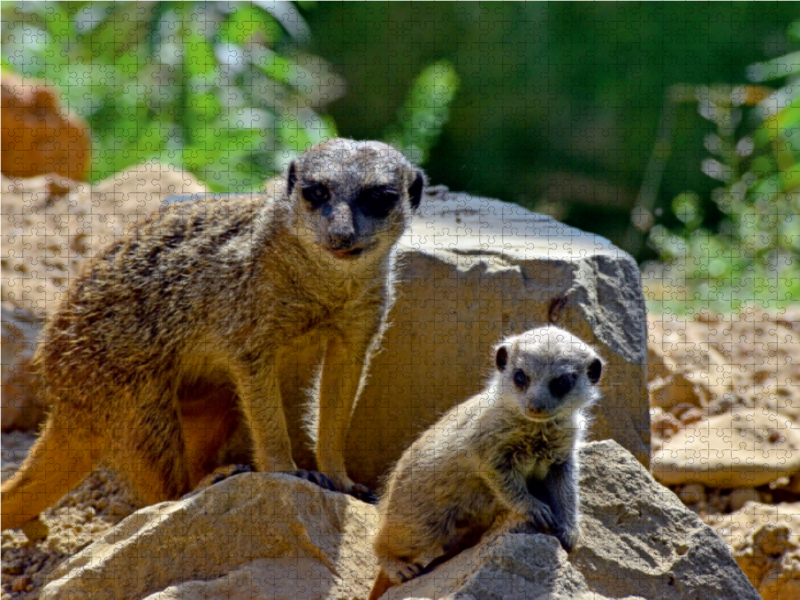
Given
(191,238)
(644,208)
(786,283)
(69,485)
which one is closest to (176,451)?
(69,485)

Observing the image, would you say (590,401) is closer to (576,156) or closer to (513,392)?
(513,392)

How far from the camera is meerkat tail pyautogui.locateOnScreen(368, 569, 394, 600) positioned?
3.28 metres

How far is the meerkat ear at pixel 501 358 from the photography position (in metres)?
3.31

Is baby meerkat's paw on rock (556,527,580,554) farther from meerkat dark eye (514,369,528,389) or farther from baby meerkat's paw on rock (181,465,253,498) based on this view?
baby meerkat's paw on rock (181,465,253,498)

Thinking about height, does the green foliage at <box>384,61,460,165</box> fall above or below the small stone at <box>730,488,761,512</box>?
above

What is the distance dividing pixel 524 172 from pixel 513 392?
5.68 m

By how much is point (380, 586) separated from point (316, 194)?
1.45m

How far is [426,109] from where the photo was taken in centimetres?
809

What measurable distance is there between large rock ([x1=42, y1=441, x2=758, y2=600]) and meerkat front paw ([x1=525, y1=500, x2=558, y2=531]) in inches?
1.5

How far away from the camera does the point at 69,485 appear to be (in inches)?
166

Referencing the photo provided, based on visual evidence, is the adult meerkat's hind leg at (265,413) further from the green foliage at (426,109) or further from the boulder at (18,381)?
the green foliage at (426,109)

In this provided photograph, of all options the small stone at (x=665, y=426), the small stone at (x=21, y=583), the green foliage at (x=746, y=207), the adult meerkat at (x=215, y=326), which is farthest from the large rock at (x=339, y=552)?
the green foliage at (x=746, y=207)

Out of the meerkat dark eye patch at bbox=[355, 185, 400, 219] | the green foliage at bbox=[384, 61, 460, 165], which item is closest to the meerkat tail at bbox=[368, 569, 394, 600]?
the meerkat dark eye patch at bbox=[355, 185, 400, 219]

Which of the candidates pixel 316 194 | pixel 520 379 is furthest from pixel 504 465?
pixel 316 194
